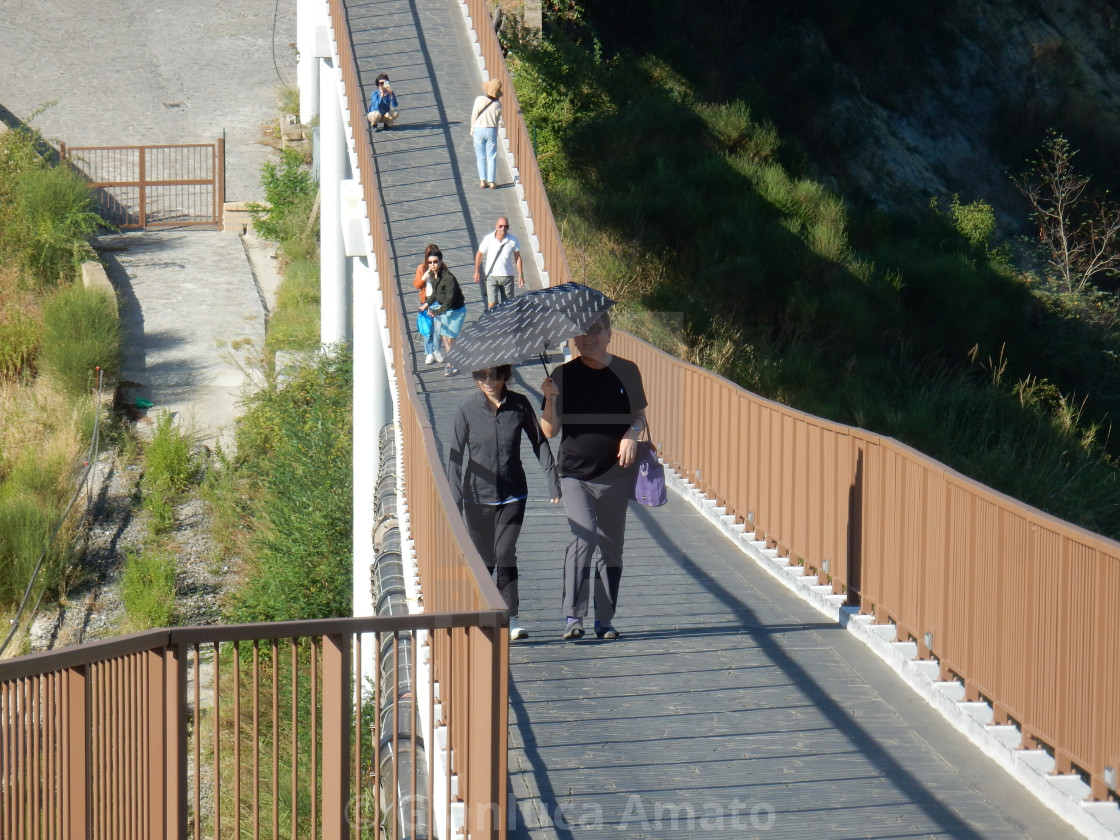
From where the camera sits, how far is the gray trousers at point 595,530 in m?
7.12

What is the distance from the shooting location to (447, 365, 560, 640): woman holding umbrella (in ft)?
22.7

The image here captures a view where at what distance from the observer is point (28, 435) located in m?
23.7

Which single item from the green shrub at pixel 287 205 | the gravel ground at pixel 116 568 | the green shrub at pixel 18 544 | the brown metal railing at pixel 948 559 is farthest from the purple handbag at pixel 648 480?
the green shrub at pixel 287 205

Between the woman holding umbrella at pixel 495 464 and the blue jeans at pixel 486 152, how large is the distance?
12396 millimetres

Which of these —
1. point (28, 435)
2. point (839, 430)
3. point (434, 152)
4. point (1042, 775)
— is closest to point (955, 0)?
point (434, 152)

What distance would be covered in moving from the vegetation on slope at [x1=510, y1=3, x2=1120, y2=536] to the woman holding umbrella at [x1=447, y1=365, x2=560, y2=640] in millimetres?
14797

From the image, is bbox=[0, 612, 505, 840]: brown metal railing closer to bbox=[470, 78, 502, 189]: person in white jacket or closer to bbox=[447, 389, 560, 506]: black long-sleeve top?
bbox=[447, 389, 560, 506]: black long-sleeve top

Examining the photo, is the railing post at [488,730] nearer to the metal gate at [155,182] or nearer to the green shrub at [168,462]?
the green shrub at [168,462]

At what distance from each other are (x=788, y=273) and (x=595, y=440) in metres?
21.2

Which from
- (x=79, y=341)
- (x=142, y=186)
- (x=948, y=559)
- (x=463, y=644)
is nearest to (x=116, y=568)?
(x=79, y=341)

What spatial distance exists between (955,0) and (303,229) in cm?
2489

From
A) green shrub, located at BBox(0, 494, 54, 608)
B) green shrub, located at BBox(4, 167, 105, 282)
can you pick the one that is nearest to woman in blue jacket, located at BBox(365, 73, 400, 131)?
green shrub, located at BBox(0, 494, 54, 608)

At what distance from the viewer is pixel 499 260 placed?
15469 mm

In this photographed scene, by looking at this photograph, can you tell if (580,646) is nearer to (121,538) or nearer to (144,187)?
(121,538)
